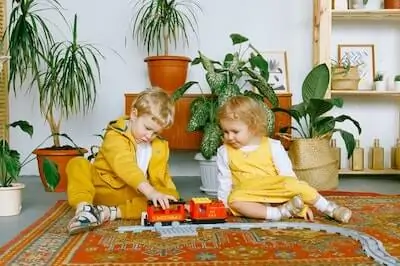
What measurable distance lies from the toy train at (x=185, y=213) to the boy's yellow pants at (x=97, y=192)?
194 millimetres

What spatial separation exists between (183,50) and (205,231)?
7.29 ft

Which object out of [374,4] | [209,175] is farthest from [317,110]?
[374,4]

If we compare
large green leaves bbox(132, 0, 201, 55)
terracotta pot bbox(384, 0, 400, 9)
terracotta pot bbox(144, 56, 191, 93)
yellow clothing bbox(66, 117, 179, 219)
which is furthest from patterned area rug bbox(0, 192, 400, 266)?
terracotta pot bbox(384, 0, 400, 9)

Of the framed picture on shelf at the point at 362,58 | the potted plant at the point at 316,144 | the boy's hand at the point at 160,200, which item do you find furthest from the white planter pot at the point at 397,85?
the boy's hand at the point at 160,200

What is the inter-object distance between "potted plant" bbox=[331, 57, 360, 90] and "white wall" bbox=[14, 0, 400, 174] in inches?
13.4

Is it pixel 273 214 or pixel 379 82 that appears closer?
pixel 273 214

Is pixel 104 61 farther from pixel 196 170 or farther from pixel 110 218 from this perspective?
pixel 110 218

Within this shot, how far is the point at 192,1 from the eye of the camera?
12.7 feet

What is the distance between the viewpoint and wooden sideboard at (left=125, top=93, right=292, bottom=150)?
3.45 metres

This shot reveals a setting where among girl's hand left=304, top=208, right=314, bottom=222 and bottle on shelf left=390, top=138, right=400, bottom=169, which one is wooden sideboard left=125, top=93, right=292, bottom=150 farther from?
girl's hand left=304, top=208, right=314, bottom=222

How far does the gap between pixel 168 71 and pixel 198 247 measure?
198 centimetres

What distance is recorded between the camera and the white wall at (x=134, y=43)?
3881mm

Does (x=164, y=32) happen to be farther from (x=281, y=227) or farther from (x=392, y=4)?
(x=281, y=227)

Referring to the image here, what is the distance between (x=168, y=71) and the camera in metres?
3.48
